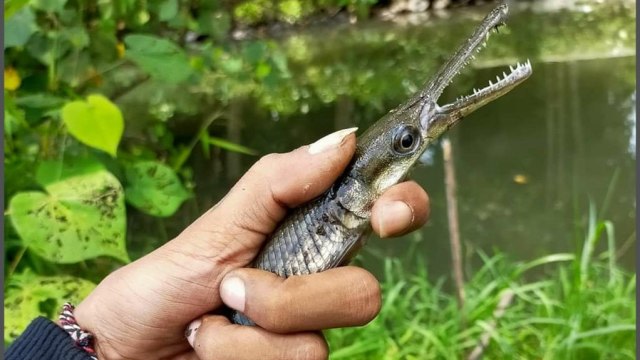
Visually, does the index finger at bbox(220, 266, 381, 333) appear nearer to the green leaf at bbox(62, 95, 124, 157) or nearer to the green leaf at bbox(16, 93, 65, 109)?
the green leaf at bbox(62, 95, 124, 157)

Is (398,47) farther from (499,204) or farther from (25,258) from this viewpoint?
(25,258)

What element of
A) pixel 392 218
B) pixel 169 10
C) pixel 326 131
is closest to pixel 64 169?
pixel 169 10

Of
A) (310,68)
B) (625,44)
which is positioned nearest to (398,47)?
(310,68)

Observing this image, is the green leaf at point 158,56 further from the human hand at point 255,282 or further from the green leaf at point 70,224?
the human hand at point 255,282

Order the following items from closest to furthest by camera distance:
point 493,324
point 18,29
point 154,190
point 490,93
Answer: point 490,93
point 18,29
point 154,190
point 493,324

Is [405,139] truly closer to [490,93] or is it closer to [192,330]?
[490,93]

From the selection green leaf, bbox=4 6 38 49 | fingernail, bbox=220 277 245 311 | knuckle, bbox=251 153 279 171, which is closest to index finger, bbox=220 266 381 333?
fingernail, bbox=220 277 245 311
